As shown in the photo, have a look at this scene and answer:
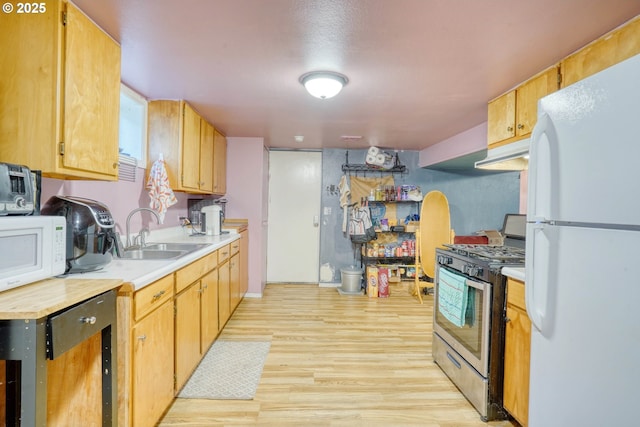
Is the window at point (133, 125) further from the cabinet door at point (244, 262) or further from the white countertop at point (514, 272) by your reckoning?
the white countertop at point (514, 272)

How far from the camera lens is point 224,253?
9.95 ft

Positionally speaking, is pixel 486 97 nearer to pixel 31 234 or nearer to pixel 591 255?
pixel 591 255

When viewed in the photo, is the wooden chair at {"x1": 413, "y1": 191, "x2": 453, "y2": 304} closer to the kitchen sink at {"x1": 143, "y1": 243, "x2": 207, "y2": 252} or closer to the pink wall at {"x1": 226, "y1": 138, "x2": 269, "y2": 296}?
the pink wall at {"x1": 226, "y1": 138, "x2": 269, "y2": 296}

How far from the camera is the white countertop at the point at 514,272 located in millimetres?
1698

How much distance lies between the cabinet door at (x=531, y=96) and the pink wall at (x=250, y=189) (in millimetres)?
2992

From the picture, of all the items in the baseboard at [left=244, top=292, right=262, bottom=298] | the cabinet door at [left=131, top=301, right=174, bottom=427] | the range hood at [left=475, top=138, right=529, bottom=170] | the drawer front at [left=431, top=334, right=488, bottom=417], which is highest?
the range hood at [left=475, top=138, right=529, bottom=170]

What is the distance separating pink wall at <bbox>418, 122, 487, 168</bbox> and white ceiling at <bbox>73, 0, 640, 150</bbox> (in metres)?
0.44

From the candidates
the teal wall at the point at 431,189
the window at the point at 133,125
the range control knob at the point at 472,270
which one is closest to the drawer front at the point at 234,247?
the window at the point at 133,125

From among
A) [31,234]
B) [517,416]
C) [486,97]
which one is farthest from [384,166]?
[31,234]

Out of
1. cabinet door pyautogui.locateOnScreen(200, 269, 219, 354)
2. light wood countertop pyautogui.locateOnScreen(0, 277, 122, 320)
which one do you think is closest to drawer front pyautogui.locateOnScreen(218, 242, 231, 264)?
cabinet door pyautogui.locateOnScreen(200, 269, 219, 354)

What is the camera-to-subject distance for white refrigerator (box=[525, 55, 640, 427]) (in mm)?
878

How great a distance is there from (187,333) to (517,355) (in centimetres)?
198

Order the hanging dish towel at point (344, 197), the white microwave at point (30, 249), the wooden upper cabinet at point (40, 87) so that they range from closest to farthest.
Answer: the white microwave at point (30, 249) < the wooden upper cabinet at point (40, 87) < the hanging dish towel at point (344, 197)

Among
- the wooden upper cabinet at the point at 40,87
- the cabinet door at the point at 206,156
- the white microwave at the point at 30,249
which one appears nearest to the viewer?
the white microwave at the point at 30,249
